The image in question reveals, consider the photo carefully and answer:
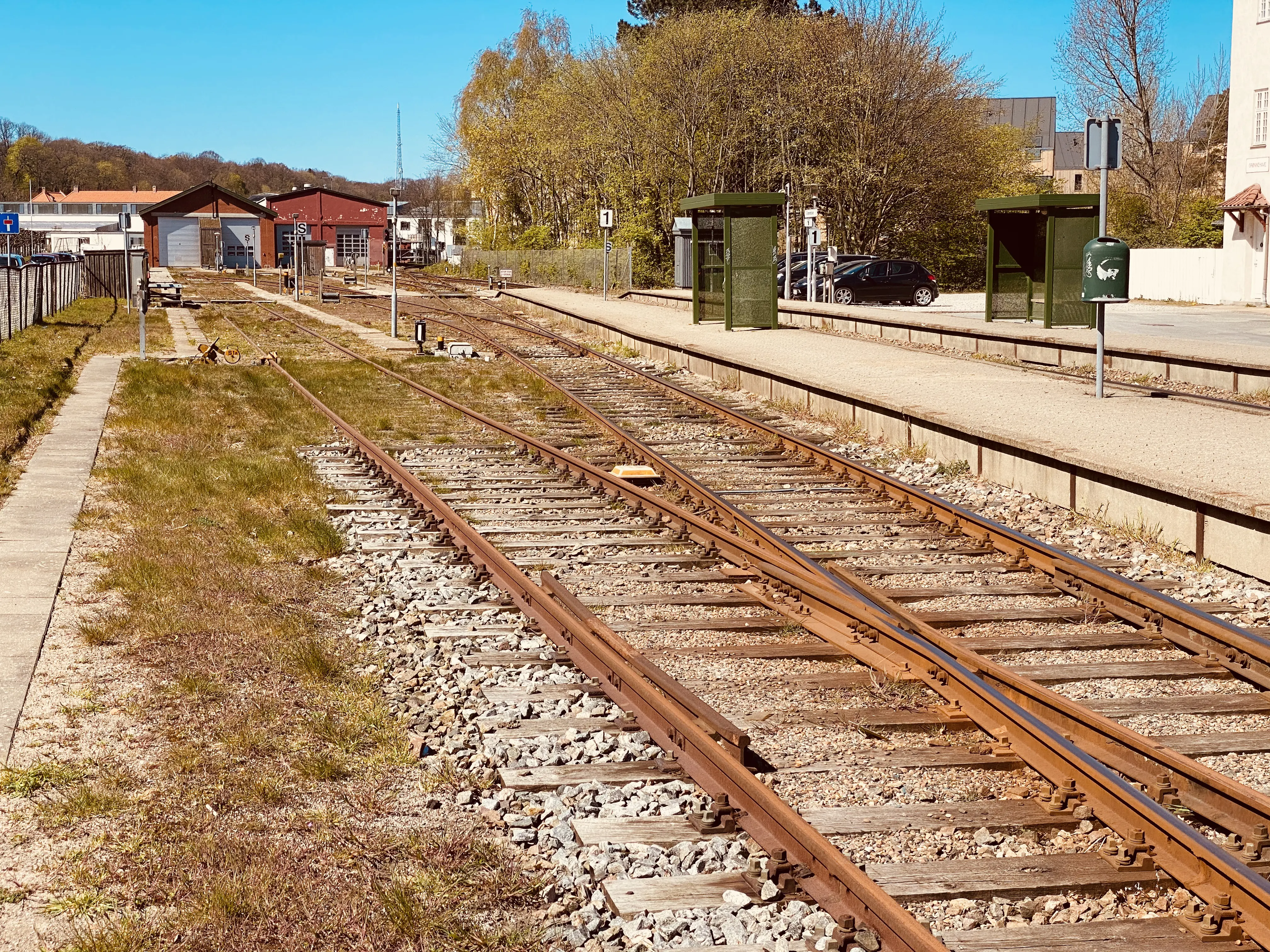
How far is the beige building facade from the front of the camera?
42.0 m

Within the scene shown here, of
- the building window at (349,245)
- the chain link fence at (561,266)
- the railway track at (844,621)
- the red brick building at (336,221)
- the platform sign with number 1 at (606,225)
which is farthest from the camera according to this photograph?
the building window at (349,245)

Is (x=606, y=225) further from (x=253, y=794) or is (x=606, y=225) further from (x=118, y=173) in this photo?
(x=118, y=173)

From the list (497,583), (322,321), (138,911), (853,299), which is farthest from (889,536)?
(853,299)

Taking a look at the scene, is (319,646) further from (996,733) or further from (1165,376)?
(1165,376)

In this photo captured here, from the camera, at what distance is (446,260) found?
97188 mm

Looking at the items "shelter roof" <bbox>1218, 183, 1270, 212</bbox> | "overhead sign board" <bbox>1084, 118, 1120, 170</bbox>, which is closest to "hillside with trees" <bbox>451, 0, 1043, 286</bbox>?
"shelter roof" <bbox>1218, 183, 1270, 212</bbox>

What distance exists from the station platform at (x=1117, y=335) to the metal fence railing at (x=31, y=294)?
16572mm

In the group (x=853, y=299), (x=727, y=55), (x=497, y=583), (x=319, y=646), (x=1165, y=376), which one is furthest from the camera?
(x=727, y=55)

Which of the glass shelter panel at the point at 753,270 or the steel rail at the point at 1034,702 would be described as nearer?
the steel rail at the point at 1034,702

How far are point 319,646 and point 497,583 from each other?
161cm

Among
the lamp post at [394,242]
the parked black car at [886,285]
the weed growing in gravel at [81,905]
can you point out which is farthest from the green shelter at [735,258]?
the weed growing in gravel at [81,905]

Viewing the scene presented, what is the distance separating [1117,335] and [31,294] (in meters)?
25.4

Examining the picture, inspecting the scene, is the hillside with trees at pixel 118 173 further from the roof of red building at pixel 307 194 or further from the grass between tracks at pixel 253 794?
the grass between tracks at pixel 253 794

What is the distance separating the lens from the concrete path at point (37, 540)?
6.90 m
